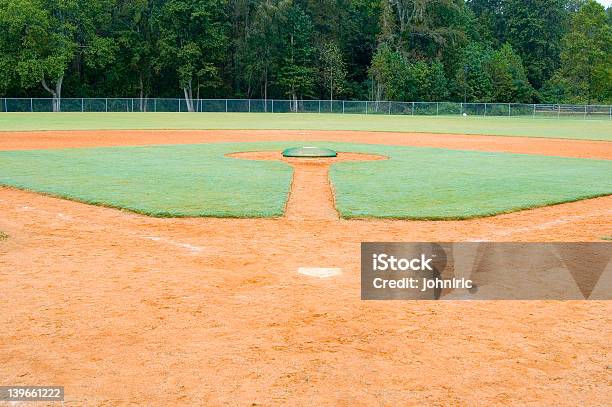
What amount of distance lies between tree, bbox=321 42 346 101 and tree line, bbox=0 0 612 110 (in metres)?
0.11

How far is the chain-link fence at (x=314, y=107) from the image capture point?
57.9m

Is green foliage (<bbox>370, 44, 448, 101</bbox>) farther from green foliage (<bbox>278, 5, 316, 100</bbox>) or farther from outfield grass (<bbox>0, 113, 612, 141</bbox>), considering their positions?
outfield grass (<bbox>0, 113, 612, 141</bbox>)

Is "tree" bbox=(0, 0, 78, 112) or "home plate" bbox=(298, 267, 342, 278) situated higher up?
"tree" bbox=(0, 0, 78, 112)

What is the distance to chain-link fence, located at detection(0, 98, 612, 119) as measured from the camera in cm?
5794

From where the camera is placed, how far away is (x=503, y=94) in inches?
2645

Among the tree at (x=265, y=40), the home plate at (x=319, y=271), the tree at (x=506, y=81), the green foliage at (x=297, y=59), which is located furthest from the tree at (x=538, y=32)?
the home plate at (x=319, y=271)

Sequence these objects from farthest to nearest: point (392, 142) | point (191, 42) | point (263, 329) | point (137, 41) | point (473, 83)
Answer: point (473, 83), point (137, 41), point (191, 42), point (392, 142), point (263, 329)

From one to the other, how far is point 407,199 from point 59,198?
19.2ft

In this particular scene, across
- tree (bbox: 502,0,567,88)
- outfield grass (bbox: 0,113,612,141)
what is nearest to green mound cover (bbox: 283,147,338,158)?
outfield grass (bbox: 0,113,612,141)

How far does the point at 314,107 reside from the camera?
63.9m

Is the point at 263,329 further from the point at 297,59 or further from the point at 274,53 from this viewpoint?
the point at 297,59

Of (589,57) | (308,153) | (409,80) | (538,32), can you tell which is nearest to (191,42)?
(409,80)

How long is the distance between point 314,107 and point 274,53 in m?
9.91

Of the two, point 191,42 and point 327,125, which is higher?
point 191,42
